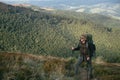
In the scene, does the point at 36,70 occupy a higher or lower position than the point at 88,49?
lower

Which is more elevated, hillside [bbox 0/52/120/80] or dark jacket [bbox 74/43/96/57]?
dark jacket [bbox 74/43/96/57]

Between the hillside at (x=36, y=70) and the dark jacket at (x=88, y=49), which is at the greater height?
the dark jacket at (x=88, y=49)

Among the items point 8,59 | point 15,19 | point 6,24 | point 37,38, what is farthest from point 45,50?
point 8,59

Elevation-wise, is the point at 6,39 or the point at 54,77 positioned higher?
the point at 54,77

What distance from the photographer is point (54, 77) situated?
468 inches

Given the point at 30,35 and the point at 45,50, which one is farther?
the point at 30,35

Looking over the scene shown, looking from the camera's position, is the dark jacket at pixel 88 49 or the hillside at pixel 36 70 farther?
the dark jacket at pixel 88 49

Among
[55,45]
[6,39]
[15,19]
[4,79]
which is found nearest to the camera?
[4,79]

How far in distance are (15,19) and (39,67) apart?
182m

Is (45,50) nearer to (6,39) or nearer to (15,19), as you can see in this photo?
(6,39)

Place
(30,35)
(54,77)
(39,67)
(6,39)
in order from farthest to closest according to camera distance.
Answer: (30,35) → (6,39) → (39,67) → (54,77)

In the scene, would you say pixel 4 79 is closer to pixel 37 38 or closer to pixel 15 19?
pixel 37 38

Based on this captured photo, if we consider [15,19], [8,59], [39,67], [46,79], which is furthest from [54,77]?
[15,19]

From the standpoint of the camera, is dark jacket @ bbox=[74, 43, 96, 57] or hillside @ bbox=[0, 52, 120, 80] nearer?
hillside @ bbox=[0, 52, 120, 80]
